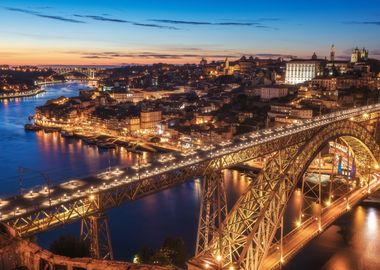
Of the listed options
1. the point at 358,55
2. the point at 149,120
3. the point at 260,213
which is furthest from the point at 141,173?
the point at 358,55

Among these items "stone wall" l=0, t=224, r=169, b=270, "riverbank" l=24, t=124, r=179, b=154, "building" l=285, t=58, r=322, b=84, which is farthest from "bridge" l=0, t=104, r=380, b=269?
"building" l=285, t=58, r=322, b=84

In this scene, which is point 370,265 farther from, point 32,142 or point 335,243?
point 32,142

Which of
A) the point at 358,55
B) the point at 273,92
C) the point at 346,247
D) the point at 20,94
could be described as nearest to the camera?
the point at 346,247

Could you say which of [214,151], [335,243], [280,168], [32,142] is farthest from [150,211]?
[32,142]

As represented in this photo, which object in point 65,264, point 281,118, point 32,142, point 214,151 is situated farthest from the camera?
point 32,142

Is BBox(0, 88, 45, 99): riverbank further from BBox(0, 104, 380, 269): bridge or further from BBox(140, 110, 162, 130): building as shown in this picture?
BBox(0, 104, 380, 269): bridge

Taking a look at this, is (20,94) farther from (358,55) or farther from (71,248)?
(71,248)

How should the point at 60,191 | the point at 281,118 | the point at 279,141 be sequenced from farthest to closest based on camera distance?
the point at 281,118
the point at 279,141
the point at 60,191

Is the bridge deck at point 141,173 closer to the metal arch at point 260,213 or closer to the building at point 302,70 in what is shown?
the metal arch at point 260,213
